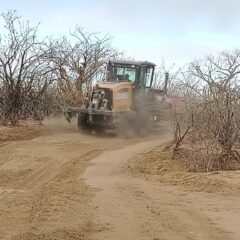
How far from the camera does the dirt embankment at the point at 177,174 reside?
12312 millimetres

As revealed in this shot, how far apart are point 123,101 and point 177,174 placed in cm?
1041

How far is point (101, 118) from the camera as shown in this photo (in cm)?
2391

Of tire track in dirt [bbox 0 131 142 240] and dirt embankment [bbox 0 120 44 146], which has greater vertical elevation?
dirt embankment [bbox 0 120 44 146]

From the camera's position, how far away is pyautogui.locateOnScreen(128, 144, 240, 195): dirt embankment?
12312 millimetres

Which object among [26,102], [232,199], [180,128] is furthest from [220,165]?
[26,102]

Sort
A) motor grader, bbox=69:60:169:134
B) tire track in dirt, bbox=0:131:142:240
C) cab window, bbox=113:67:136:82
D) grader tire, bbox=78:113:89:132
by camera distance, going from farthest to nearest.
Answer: cab window, bbox=113:67:136:82, grader tire, bbox=78:113:89:132, motor grader, bbox=69:60:169:134, tire track in dirt, bbox=0:131:142:240

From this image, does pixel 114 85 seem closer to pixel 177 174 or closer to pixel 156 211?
pixel 177 174

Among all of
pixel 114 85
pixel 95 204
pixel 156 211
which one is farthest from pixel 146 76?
pixel 156 211

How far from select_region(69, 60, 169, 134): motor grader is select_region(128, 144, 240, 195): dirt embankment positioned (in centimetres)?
548

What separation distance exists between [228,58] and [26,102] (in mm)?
11365

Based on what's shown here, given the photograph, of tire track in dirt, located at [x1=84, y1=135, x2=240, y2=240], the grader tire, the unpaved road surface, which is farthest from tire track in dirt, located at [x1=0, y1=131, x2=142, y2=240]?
the grader tire

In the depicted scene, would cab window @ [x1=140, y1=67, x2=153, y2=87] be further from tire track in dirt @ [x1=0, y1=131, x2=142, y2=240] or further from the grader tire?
tire track in dirt @ [x1=0, y1=131, x2=142, y2=240]

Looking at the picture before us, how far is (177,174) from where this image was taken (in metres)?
14.3

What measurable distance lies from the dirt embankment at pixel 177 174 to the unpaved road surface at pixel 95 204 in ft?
1.52
